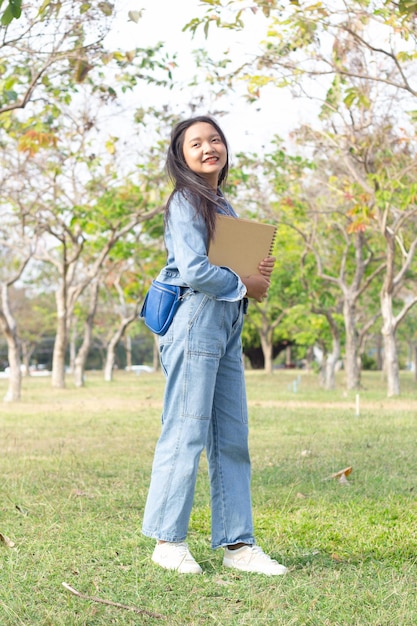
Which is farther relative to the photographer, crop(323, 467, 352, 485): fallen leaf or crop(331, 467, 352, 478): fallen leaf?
crop(331, 467, 352, 478): fallen leaf

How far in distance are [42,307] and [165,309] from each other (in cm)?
4192

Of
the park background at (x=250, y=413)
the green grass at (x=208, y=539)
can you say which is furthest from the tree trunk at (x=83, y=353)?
the green grass at (x=208, y=539)

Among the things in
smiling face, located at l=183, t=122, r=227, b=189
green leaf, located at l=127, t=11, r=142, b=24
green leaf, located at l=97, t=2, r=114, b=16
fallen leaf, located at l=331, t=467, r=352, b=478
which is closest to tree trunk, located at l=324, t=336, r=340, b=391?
green leaf, located at l=97, t=2, r=114, b=16

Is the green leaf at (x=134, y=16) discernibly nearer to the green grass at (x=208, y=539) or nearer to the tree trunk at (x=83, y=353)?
the green grass at (x=208, y=539)

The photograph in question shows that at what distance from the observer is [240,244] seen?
3.91 metres

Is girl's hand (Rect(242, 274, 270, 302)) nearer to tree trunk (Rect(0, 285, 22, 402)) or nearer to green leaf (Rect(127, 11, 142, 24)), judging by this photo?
green leaf (Rect(127, 11, 142, 24))

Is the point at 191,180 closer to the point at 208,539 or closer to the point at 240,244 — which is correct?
the point at 240,244

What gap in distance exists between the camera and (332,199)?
20.8 m

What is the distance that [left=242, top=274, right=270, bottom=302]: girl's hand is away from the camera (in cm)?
386

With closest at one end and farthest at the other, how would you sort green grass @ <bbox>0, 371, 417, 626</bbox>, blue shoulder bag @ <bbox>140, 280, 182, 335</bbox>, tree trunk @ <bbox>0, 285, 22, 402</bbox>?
green grass @ <bbox>0, 371, 417, 626</bbox> → blue shoulder bag @ <bbox>140, 280, 182, 335</bbox> → tree trunk @ <bbox>0, 285, 22, 402</bbox>

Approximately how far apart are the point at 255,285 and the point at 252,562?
1.17 meters

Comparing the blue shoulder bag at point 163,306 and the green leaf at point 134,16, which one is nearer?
the blue shoulder bag at point 163,306

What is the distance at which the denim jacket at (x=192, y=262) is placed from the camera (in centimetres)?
368

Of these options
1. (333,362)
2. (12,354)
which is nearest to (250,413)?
(12,354)
